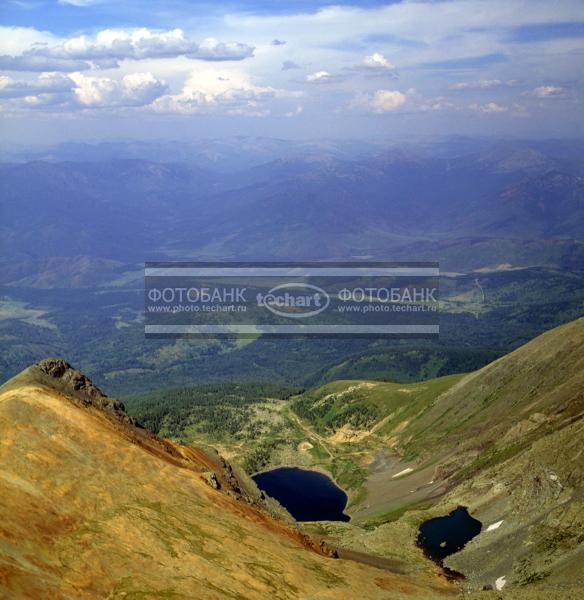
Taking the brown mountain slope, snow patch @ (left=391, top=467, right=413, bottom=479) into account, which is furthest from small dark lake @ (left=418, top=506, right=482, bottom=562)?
snow patch @ (left=391, top=467, right=413, bottom=479)

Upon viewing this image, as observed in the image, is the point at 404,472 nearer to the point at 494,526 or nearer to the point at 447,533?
the point at 447,533

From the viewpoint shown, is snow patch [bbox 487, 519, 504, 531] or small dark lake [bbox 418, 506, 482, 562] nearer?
small dark lake [bbox 418, 506, 482, 562]

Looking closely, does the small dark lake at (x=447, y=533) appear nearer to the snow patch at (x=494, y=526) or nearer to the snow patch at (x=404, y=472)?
the snow patch at (x=494, y=526)

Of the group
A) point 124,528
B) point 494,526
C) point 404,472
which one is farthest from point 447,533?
point 124,528

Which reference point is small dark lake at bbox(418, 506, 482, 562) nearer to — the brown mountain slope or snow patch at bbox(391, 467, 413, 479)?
the brown mountain slope

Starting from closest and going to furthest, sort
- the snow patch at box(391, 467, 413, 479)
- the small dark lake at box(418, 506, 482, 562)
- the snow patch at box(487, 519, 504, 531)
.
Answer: the small dark lake at box(418, 506, 482, 562), the snow patch at box(487, 519, 504, 531), the snow patch at box(391, 467, 413, 479)

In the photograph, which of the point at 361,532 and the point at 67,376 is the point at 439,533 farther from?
the point at 67,376
